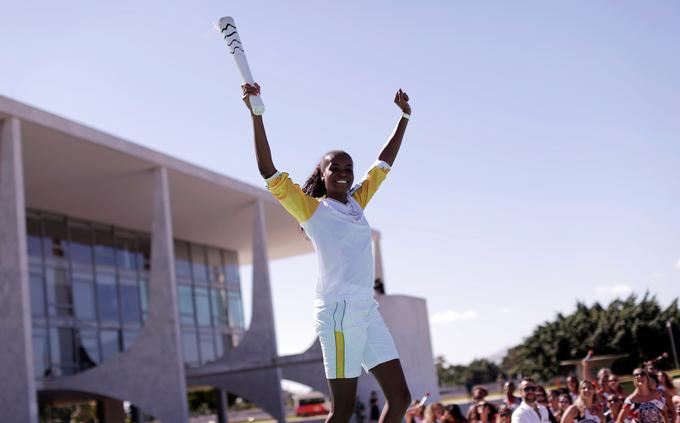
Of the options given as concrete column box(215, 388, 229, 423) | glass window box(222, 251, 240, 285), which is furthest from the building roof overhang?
concrete column box(215, 388, 229, 423)

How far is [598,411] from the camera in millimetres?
7898

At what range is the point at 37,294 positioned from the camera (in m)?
24.4

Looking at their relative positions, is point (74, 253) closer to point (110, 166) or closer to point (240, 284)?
→ point (110, 166)

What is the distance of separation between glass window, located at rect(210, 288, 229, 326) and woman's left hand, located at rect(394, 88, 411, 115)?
2973 cm

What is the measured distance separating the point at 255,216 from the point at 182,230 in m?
4.66

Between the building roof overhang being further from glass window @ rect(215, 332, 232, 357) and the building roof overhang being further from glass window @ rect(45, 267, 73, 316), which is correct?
glass window @ rect(215, 332, 232, 357)

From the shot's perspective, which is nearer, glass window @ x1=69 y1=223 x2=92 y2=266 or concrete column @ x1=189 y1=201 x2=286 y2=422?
concrete column @ x1=189 y1=201 x2=286 y2=422

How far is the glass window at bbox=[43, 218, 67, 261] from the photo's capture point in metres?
25.5

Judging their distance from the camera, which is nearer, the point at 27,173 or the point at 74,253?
the point at 27,173

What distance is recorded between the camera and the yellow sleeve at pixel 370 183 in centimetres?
383

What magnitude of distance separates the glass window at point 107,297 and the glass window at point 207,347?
4928 mm

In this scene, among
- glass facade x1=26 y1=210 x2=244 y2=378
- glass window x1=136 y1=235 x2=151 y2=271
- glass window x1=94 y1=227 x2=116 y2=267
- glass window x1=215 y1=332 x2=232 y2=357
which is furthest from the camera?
glass window x1=215 y1=332 x2=232 y2=357

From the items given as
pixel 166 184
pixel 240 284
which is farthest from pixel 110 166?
pixel 240 284

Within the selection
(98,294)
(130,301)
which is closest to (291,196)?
(98,294)
